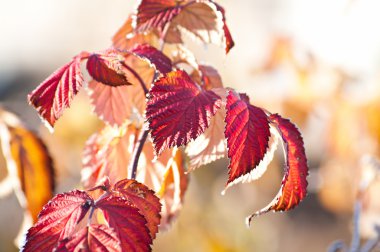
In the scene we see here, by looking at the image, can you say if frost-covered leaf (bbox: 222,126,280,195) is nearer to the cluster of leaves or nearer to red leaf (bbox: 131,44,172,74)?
the cluster of leaves

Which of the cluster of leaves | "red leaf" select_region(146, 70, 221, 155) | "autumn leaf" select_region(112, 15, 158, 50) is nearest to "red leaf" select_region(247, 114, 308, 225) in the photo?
the cluster of leaves

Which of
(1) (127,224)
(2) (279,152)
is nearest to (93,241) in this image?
(1) (127,224)

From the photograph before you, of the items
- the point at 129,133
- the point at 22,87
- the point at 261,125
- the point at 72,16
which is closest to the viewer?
the point at 261,125

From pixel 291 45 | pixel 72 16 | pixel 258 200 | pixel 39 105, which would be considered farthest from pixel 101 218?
pixel 72 16

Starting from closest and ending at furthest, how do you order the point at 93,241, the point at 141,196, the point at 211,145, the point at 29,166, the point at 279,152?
1. the point at 93,241
2. the point at 141,196
3. the point at 211,145
4. the point at 29,166
5. the point at 279,152

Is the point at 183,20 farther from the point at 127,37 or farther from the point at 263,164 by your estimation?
the point at 263,164

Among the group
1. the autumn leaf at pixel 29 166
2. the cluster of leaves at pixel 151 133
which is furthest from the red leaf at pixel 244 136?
the autumn leaf at pixel 29 166

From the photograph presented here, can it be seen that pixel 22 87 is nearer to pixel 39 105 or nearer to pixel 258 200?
pixel 258 200

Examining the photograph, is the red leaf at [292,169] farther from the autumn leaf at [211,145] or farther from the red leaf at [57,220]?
the red leaf at [57,220]
